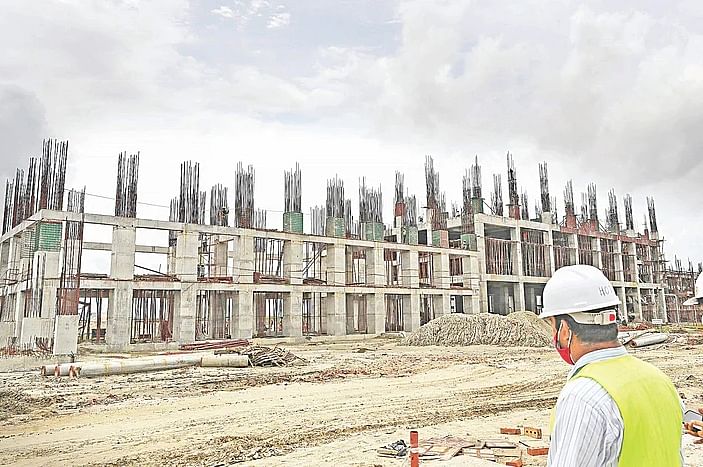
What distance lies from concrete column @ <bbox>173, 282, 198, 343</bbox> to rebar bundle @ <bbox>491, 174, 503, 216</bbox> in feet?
70.8

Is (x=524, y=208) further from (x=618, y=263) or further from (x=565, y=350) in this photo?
(x=565, y=350)

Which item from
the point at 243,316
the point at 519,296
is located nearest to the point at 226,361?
the point at 243,316

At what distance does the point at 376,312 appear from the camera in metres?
31.7

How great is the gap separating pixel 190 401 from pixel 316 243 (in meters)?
20.6

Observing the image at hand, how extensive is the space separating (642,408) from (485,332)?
74.8 feet

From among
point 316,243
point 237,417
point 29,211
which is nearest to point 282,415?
point 237,417

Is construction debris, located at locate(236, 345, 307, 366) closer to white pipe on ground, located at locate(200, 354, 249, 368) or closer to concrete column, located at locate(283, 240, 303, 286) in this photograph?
white pipe on ground, located at locate(200, 354, 249, 368)

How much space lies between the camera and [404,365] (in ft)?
51.6

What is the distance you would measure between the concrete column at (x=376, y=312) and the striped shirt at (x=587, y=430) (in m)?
30.2

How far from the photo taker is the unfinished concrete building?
21125 mm

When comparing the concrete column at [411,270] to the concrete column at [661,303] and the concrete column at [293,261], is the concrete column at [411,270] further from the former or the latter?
the concrete column at [661,303]

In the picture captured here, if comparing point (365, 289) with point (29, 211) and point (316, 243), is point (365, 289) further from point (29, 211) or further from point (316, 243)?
point (29, 211)

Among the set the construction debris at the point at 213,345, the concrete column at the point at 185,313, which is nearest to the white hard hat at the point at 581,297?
the construction debris at the point at 213,345

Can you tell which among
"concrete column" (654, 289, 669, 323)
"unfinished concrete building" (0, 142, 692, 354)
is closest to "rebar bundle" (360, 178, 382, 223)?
"unfinished concrete building" (0, 142, 692, 354)
